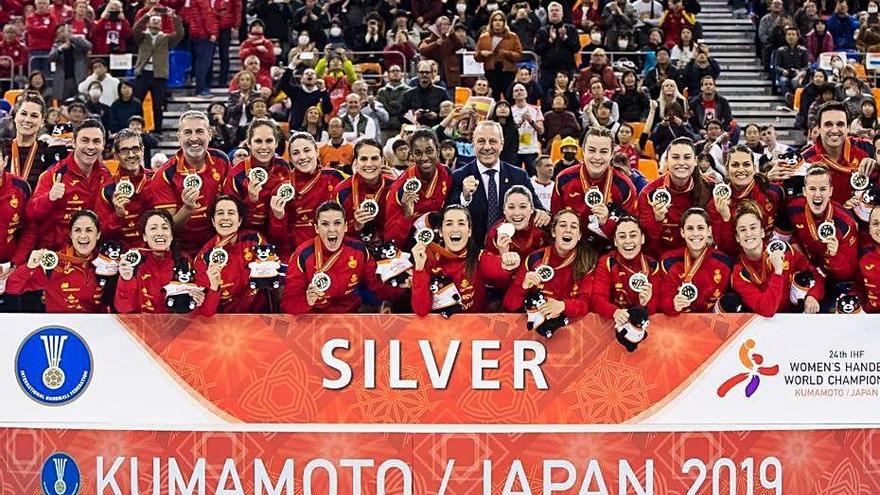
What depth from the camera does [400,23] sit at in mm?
19625

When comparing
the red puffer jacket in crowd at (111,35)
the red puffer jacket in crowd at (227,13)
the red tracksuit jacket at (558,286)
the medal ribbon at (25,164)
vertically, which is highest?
the red puffer jacket in crowd at (227,13)

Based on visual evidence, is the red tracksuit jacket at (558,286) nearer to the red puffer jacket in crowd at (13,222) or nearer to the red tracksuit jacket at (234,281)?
the red tracksuit jacket at (234,281)

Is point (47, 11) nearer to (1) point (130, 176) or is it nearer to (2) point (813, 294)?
(1) point (130, 176)

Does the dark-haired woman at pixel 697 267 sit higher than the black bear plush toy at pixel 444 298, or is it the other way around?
the dark-haired woman at pixel 697 267

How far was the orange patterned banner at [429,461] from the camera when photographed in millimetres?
8711

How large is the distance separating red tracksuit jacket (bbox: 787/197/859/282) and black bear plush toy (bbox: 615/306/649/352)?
53.9 inches

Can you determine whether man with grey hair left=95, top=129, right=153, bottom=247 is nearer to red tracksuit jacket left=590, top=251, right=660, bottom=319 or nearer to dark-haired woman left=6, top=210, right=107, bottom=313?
dark-haired woman left=6, top=210, right=107, bottom=313

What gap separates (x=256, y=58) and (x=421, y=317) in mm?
10281

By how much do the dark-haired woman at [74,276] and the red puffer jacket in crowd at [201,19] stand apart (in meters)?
10.5

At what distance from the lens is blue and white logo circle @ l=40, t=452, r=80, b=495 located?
875cm

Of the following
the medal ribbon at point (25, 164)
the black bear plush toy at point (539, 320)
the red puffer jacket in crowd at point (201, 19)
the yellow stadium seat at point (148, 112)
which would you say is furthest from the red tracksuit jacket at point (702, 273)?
the red puffer jacket in crowd at point (201, 19)

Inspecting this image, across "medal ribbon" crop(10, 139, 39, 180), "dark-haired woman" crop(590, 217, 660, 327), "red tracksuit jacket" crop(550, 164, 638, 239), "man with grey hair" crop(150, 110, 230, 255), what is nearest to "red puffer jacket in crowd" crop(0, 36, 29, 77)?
"medal ribbon" crop(10, 139, 39, 180)

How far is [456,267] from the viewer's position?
905cm

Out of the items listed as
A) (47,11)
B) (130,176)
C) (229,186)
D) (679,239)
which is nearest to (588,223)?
(679,239)
